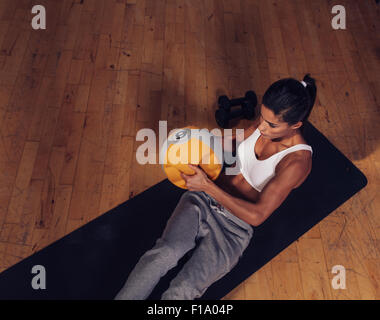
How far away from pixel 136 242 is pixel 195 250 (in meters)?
0.28

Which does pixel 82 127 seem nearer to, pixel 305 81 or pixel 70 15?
pixel 70 15

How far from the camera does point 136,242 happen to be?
4.60ft

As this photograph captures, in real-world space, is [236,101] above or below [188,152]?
below

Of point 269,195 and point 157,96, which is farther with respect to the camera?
point 157,96

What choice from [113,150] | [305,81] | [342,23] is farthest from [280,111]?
[342,23]

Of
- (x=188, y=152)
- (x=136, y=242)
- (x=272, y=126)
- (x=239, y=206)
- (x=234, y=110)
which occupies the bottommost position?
(x=136, y=242)

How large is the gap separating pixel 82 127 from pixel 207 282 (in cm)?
120

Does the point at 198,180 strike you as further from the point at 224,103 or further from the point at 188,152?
the point at 224,103

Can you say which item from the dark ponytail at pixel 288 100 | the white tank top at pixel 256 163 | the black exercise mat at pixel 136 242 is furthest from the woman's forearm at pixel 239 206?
the dark ponytail at pixel 288 100

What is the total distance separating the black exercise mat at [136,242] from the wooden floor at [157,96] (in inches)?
6.3

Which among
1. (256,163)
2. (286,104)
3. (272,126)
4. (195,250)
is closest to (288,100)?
(286,104)

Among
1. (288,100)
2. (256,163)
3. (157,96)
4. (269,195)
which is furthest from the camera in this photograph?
(157,96)

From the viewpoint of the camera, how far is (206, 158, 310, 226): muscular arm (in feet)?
3.78

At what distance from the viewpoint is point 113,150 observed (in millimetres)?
1853
